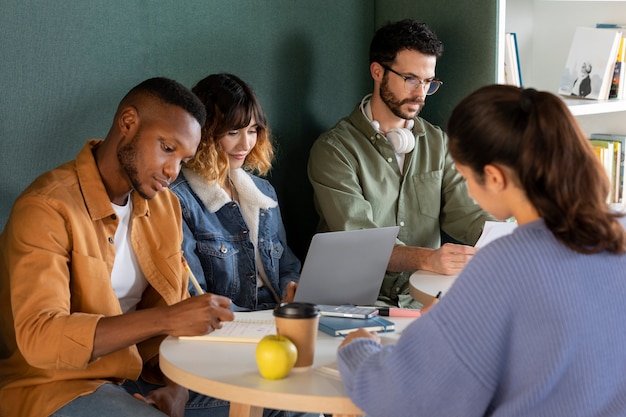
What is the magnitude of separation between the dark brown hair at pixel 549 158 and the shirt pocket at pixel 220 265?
128 cm

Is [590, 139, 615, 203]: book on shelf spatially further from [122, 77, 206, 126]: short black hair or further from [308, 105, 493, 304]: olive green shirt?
[122, 77, 206, 126]: short black hair

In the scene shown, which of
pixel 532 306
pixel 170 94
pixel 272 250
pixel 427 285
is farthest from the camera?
pixel 272 250

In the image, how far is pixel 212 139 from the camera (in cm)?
267

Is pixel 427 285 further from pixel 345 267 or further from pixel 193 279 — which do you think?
pixel 193 279

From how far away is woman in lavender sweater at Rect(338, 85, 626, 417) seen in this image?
1.39m

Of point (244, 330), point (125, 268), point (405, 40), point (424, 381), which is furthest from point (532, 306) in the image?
point (405, 40)

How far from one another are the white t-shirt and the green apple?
0.64 m

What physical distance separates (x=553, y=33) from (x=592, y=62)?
0.75ft

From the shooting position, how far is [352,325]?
6.35 ft

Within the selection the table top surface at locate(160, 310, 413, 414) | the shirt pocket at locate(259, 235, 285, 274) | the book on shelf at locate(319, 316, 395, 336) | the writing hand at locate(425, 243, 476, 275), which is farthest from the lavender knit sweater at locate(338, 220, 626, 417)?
the shirt pocket at locate(259, 235, 285, 274)

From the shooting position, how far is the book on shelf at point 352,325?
6.26 ft

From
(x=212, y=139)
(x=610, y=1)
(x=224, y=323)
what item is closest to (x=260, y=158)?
(x=212, y=139)

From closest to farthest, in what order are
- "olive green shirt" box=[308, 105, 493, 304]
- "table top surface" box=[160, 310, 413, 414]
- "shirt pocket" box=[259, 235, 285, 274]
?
1. "table top surface" box=[160, 310, 413, 414]
2. "shirt pocket" box=[259, 235, 285, 274]
3. "olive green shirt" box=[308, 105, 493, 304]

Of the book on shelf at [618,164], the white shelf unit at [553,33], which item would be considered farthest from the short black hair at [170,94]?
the book on shelf at [618,164]
